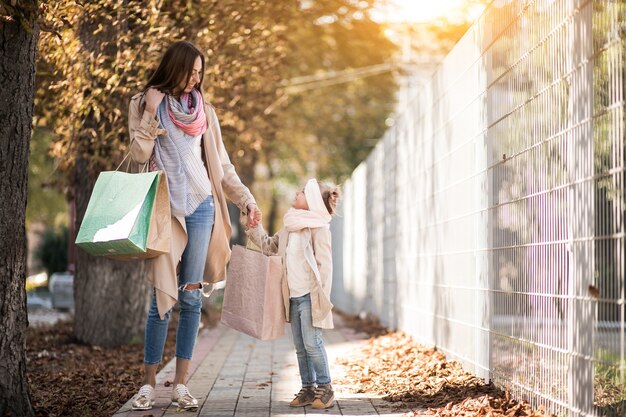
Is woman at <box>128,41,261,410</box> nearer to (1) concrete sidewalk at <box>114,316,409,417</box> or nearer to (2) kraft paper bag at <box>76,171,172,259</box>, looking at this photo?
(2) kraft paper bag at <box>76,171,172,259</box>

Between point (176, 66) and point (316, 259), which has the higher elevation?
point (176, 66)

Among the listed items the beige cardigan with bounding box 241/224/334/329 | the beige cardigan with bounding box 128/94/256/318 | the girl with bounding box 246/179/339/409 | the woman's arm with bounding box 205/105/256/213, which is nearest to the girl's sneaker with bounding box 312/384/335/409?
the girl with bounding box 246/179/339/409

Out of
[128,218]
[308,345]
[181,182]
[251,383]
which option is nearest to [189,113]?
[181,182]

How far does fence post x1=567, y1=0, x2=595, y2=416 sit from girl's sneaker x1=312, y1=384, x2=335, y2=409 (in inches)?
67.1

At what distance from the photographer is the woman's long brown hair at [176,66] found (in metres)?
5.86

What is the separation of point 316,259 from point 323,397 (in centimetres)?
85

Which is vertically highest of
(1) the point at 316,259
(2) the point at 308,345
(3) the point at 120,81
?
(3) the point at 120,81

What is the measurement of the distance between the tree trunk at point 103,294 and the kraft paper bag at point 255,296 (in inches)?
165

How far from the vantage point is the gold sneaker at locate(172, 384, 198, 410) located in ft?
19.1

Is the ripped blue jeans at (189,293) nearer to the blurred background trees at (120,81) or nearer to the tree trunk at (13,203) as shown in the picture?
the tree trunk at (13,203)

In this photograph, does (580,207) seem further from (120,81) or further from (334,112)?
(334,112)

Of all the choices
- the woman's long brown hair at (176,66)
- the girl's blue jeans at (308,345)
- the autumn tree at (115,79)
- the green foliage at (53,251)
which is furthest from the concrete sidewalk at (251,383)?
Result: the green foliage at (53,251)

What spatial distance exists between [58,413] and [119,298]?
15.2ft

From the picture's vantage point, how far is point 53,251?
27.0 metres
